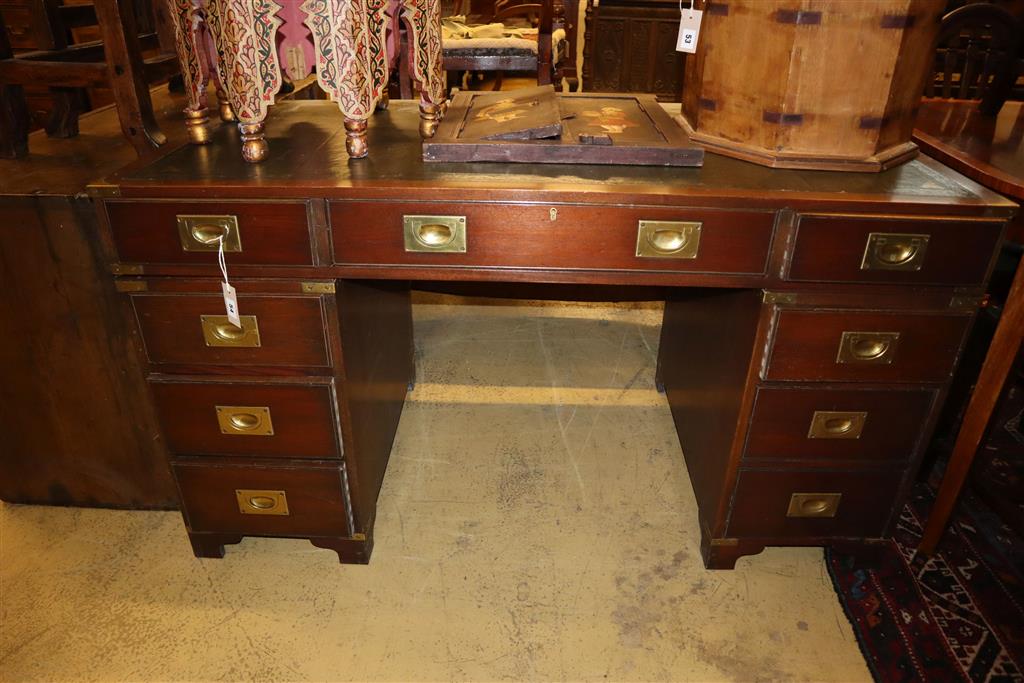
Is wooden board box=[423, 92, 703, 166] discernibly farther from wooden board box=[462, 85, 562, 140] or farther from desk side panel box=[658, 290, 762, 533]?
desk side panel box=[658, 290, 762, 533]

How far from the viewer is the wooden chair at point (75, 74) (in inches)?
57.3

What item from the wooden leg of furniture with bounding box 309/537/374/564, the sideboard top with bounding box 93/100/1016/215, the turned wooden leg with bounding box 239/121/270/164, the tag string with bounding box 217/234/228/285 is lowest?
the wooden leg of furniture with bounding box 309/537/374/564

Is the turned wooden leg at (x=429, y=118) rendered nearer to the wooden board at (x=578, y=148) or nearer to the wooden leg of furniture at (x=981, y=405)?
the wooden board at (x=578, y=148)

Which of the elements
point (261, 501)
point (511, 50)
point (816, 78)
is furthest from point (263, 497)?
point (511, 50)

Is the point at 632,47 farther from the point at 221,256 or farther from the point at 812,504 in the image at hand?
the point at 221,256

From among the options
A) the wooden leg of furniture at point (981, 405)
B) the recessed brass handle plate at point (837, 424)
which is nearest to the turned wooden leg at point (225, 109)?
the recessed brass handle plate at point (837, 424)

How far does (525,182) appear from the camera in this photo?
1.25 meters

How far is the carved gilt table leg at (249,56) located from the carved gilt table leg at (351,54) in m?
0.08

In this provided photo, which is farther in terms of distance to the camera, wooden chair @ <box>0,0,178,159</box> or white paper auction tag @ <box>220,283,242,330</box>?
wooden chair @ <box>0,0,178,159</box>

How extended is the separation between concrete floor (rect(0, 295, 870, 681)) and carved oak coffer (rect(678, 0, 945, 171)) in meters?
0.96

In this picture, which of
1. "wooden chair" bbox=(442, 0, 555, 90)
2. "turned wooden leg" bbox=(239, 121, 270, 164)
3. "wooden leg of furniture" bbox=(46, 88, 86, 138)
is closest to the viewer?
"turned wooden leg" bbox=(239, 121, 270, 164)

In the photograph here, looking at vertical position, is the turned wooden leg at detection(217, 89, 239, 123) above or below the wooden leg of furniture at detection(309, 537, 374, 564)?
above

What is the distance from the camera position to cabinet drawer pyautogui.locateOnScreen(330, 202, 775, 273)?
124 centimetres

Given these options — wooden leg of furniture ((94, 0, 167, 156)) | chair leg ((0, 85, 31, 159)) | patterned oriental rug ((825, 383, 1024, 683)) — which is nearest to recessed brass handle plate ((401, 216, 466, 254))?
wooden leg of furniture ((94, 0, 167, 156))
